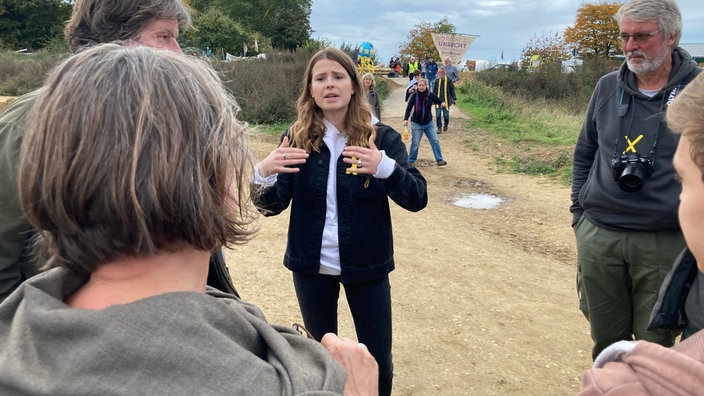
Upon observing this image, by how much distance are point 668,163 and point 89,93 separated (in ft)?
8.67

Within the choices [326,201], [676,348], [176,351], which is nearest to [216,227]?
[176,351]

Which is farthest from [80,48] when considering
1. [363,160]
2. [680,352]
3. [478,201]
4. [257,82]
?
[257,82]

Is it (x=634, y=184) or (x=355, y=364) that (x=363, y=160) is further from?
(x=355, y=364)

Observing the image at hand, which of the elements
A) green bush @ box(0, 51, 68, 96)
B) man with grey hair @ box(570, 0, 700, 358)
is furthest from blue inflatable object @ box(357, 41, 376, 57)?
man with grey hair @ box(570, 0, 700, 358)

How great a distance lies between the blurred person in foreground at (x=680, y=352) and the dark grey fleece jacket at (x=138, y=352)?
0.51 m

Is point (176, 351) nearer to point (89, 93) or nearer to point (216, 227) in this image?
point (216, 227)

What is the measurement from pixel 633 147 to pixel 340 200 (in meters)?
1.46

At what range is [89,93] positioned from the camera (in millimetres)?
947

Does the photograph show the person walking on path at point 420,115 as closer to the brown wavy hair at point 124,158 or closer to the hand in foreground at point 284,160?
the hand in foreground at point 284,160

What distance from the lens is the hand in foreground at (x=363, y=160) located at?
2.53m

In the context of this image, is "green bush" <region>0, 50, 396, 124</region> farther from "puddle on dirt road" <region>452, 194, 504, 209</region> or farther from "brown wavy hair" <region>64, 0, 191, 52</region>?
"brown wavy hair" <region>64, 0, 191, 52</region>

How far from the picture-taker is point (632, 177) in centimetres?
273

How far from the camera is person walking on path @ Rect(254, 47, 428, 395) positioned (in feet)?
8.73

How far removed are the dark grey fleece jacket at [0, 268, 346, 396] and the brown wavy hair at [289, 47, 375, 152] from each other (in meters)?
1.84
